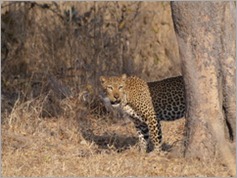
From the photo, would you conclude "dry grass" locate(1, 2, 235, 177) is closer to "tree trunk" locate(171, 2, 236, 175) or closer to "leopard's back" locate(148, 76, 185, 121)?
"tree trunk" locate(171, 2, 236, 175)

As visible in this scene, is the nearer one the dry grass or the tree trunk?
the tree trunk

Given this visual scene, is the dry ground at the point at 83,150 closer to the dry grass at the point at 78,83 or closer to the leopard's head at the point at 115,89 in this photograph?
the dry grass at the point at 78,83

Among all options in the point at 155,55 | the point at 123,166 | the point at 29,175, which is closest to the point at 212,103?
the point at 123,166

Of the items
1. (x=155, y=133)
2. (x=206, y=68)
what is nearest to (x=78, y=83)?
(x=155, y=133)

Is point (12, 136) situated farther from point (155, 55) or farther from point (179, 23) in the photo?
point (155, 55)

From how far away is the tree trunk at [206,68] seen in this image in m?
9.02

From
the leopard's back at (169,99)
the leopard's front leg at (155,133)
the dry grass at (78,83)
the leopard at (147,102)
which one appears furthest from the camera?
the leopard's back at (169,99)

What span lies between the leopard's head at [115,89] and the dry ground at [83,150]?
20.9 inches

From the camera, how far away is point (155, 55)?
15.3 m

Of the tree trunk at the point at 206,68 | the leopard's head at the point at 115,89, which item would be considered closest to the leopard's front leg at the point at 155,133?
the leopard's head at the point at 115,89

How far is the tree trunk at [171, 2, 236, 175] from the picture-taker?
902 centimetres

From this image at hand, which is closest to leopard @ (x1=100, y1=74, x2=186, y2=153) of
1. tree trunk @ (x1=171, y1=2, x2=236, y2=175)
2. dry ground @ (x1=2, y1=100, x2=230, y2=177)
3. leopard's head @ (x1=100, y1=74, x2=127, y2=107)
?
leopard's head @ (x1=100, y1=74, x2=127, y2=107)

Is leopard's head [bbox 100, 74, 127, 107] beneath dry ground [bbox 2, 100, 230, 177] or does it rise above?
above

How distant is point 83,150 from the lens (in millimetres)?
10188
